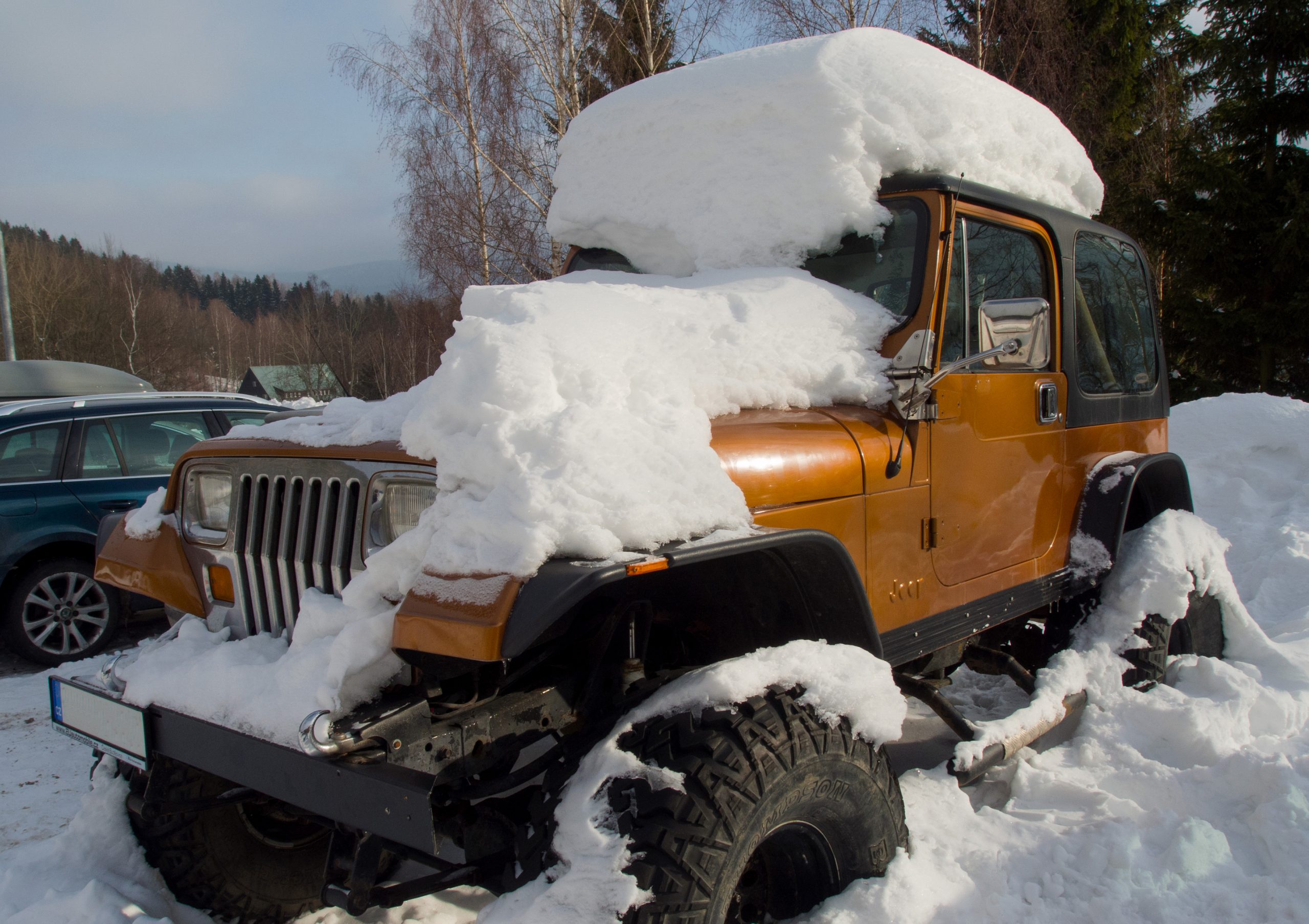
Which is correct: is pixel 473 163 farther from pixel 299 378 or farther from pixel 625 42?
pixel 299 378

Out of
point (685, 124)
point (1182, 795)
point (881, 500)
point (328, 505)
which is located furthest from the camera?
point (685, 124)

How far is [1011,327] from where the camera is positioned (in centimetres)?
252

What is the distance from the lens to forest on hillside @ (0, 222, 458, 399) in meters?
33.4

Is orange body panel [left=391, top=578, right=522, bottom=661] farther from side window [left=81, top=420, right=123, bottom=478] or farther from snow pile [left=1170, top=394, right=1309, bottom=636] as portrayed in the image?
side window [left=81, top=420, right=123, bottom=478]

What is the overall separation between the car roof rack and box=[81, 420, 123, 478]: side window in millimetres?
191

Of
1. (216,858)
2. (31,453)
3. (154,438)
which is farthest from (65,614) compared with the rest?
(216,858)

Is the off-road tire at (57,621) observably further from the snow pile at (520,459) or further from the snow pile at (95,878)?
the snow pile at (520,459)

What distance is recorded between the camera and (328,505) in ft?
6.94

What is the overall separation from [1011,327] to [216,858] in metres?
2.70

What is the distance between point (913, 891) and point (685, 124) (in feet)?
8.45

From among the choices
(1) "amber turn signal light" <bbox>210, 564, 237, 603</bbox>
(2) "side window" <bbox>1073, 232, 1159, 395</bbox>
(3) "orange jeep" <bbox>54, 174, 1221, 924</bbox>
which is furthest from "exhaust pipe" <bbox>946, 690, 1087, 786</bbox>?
(1) "amber turn signal light" <bbox>210, 564, 237, 603</bbox>

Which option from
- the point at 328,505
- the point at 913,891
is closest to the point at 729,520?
the point at 328,505

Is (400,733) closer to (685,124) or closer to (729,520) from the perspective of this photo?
(729,520)

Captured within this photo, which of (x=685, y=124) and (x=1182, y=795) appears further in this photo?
(x=685, y=124)
